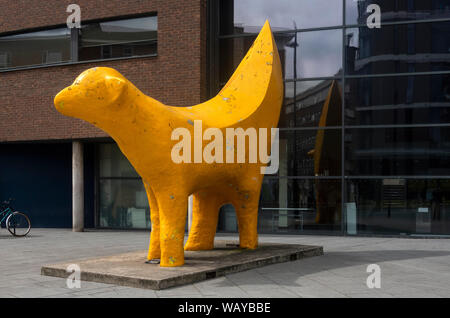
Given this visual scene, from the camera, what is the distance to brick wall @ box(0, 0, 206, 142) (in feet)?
47.0

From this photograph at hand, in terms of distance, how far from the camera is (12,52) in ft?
55.2

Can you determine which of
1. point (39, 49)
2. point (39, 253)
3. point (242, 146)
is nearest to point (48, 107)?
point (39, 49)

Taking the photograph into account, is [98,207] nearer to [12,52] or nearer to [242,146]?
[12,52]

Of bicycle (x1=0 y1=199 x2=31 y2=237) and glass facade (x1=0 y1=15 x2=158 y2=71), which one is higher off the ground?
glass facade (x1=0 y1=15 x2=158 y2=71)

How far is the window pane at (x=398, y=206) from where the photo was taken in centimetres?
1325

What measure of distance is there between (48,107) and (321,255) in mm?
9762

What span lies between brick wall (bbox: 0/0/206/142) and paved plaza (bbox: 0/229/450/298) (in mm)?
4163

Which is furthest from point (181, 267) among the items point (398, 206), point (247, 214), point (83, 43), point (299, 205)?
point (83, 43)

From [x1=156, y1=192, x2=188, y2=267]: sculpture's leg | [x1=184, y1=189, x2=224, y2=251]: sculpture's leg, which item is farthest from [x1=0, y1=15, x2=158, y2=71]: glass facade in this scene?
[x1=156, y1=192, x2=188, y2=267]: sculpture's leg

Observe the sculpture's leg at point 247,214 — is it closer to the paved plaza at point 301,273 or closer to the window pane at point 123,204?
the paved plaza at point 301,273

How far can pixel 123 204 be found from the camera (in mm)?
16547

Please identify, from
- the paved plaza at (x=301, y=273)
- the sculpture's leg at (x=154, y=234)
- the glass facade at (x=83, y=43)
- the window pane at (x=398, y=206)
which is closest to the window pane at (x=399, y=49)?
the window pane at (x=398, y=206)

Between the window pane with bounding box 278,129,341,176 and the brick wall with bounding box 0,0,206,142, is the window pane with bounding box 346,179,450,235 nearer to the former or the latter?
the window pane with bounding box 278,129,341,176

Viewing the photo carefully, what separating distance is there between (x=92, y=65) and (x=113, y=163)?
311cm
